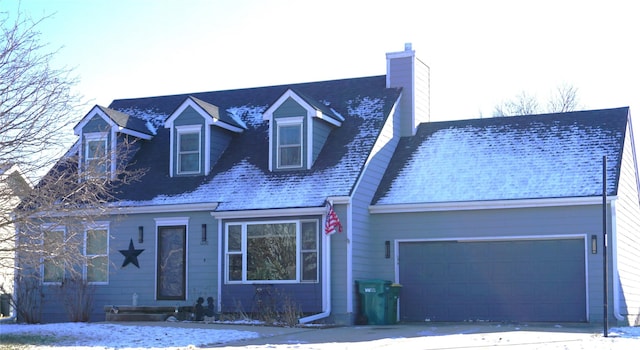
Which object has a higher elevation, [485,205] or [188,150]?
[188,150]

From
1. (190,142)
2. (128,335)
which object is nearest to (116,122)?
(190,142)

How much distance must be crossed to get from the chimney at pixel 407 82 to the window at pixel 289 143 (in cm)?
349

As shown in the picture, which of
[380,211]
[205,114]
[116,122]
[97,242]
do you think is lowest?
[97,242]

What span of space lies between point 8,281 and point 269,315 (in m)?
14.7

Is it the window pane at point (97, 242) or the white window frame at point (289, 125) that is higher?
the white window frame at point (289, 125)

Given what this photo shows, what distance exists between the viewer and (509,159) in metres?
23.5

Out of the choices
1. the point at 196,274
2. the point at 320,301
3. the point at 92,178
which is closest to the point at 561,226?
the point at 320,301

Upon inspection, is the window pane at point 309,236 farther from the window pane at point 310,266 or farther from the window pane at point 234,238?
the window pane at point 234,238

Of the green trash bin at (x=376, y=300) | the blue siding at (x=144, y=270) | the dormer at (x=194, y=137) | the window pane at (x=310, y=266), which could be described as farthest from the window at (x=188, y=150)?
the green trash bin at (x=376, y=300)

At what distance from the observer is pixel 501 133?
974 inches

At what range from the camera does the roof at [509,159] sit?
22016 mm

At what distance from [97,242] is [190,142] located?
376 cm

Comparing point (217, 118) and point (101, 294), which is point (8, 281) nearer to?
point (101, 294)

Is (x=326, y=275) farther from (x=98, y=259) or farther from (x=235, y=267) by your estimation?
(x=98, y=259)
